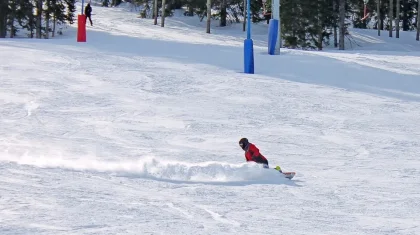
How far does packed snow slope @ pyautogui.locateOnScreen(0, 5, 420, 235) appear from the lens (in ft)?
24.0

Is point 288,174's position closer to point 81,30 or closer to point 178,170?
point 178,170

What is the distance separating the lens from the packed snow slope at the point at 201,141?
7.32 m

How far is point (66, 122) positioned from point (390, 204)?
668 centimetres

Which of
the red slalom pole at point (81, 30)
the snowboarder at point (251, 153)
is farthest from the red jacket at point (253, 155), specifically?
the red slalom pole at point (81, 30)

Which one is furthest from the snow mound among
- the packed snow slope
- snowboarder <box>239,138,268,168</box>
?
snowboarder <box>239,138,268,168</box>

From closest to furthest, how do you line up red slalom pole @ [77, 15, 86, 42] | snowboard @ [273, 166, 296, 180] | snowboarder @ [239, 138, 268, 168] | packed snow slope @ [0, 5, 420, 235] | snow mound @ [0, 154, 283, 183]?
1. packed snow slope @ [0, 5, 420, 235]
2. snow mound @ [0, 154, 283, 183]
3. snowboard @ [273, 166, 296, 180]
4. snowboarder @ [239, 138, 268, 168]
5. red slalom pole @ [77, 15, 86, 42]

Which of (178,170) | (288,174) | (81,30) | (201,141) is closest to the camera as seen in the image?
(178,170)

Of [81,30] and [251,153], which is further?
[81,30]

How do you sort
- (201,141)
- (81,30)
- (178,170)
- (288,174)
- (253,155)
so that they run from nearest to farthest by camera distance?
(178,170), (288,174), (253,155), (201,141), (81,30)

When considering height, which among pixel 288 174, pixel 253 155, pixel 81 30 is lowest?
pixel 288 174

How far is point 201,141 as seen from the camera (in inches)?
488

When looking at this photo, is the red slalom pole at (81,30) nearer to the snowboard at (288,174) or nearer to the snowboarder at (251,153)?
the snowboarder at (251,153)

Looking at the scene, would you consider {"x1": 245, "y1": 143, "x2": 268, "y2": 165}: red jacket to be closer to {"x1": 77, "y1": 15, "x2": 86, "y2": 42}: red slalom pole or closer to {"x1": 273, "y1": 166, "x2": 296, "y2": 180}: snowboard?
{"x1": 273, "y1": 166, "x2": 296, "y2": 180}: snowboard

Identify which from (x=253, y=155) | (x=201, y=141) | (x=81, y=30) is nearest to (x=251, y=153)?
(x=253, y=155)
